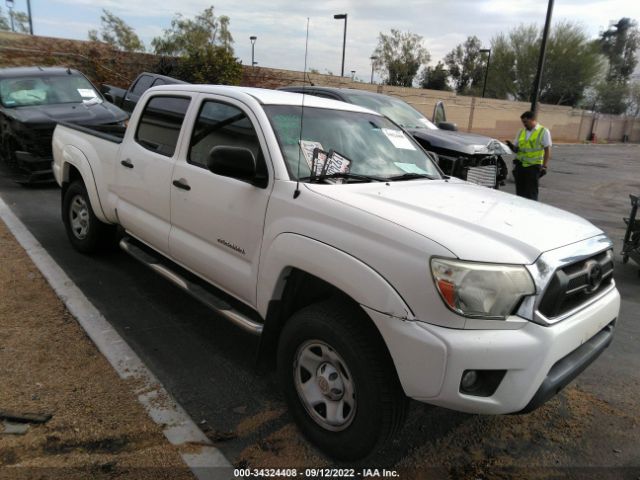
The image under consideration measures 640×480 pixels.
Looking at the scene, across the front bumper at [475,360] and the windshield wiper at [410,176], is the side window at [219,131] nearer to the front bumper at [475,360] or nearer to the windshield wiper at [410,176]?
the windshield wiper at [410,176]

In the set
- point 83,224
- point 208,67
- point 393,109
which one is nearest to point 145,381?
point 83,224

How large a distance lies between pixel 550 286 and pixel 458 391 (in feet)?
2.14

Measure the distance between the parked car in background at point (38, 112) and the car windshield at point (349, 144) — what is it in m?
6.60

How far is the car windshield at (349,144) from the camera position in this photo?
3231 mm

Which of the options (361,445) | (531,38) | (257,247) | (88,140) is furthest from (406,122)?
(531,38)

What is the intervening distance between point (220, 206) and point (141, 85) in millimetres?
10475

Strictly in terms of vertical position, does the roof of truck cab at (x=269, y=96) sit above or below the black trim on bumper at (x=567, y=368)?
above

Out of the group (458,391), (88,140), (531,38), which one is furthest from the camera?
(531,38)

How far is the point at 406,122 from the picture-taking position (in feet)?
30.0

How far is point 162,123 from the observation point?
14.0 feet

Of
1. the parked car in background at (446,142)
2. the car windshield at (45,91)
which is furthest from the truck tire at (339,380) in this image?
the car windshield at (45,91)

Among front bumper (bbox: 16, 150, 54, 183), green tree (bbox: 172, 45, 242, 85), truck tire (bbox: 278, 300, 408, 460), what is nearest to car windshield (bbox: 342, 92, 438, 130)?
front bumper (bbox: 16, 150, 54, 183)

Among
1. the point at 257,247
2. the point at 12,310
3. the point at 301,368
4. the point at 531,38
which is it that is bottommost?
the point at 12,310

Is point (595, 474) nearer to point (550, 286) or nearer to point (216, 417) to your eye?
point (550, 286)
